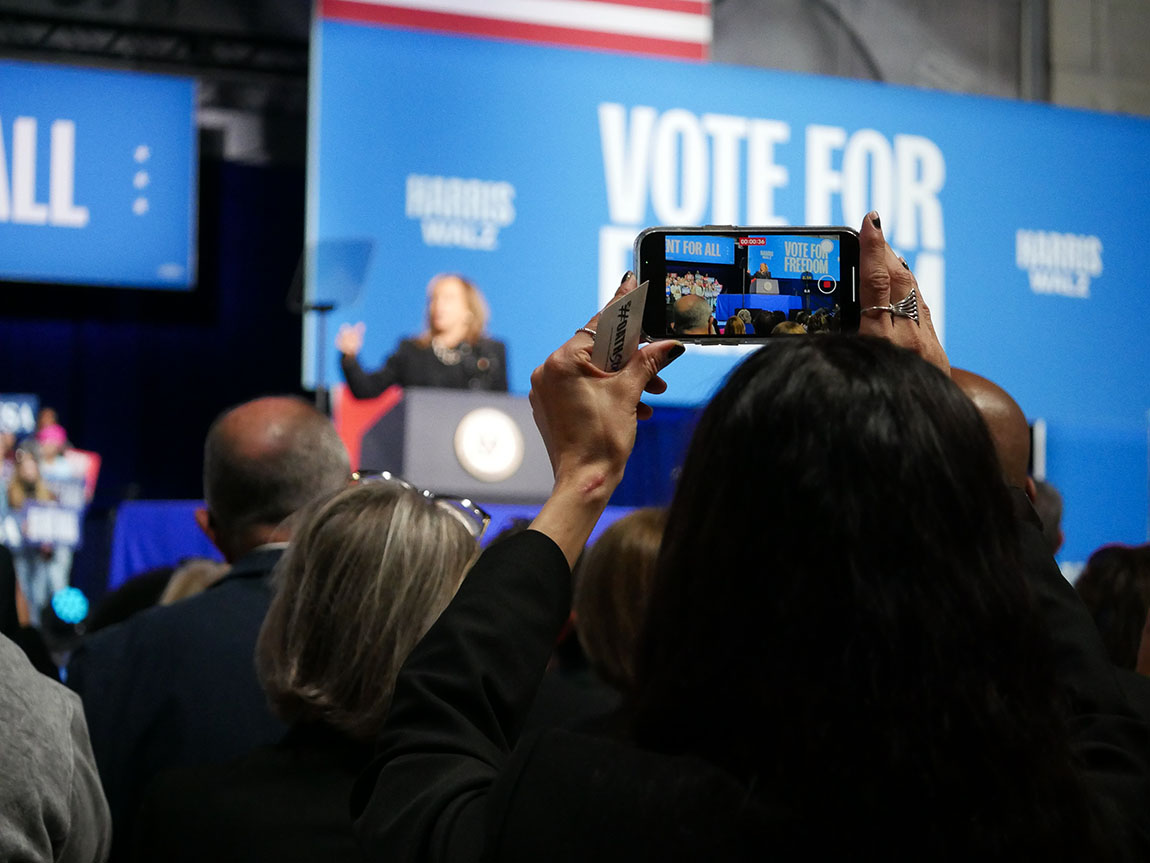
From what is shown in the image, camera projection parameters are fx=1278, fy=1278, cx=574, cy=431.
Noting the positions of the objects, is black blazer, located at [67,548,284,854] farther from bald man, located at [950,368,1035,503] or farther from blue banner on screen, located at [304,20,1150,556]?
blue banner on screen, located at [304,20,1150,556]

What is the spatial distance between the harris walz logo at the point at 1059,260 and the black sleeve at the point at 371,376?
129 inches

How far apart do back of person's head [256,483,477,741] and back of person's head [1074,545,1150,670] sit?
107 cm

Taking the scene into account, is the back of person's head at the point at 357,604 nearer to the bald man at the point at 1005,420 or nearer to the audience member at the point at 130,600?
the bald man at the point at 1005,420

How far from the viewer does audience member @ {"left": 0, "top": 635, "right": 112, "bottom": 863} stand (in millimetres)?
1027

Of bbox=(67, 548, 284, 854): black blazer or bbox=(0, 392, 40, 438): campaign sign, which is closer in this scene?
bbox=(67, 548, 284, 854): black blazer

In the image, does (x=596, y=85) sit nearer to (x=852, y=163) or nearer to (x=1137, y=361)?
(x=852, y=163)

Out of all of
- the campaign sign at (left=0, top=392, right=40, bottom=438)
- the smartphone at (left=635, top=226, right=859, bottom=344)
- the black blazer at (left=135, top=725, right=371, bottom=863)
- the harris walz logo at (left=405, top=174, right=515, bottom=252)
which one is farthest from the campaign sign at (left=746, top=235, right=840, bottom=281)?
the campaign sign at (left=0, top=392, right=40, bottom=438)

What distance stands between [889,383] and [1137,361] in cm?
670

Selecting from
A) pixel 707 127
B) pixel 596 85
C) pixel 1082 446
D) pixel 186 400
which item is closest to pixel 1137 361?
pixel 1082 446

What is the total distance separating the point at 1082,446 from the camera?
7164 mm

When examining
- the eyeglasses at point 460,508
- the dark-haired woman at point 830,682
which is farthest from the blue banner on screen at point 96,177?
the dark-haired woman at point 830,682

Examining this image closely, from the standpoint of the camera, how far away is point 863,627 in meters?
0.66

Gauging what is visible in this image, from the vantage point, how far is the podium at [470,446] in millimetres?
4152

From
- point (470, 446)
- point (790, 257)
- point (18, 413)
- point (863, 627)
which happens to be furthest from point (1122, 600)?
point (18, 413)
